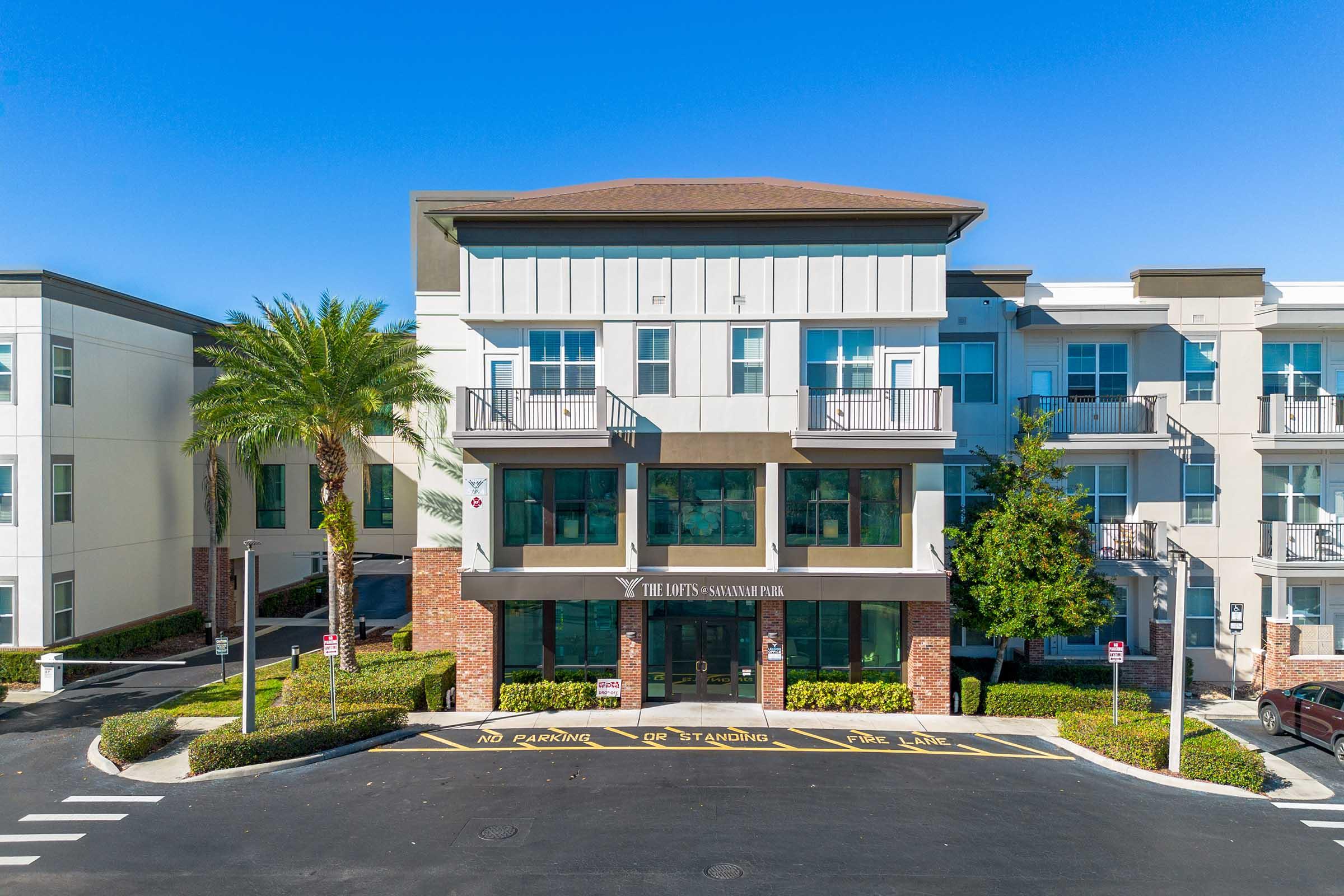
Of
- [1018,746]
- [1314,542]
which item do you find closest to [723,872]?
[1018,746]

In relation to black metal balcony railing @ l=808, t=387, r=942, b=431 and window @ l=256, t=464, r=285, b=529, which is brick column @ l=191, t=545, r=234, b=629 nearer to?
window @ l=256, t=464, r=285, b=529

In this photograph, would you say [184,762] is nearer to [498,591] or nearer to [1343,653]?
[498,591]

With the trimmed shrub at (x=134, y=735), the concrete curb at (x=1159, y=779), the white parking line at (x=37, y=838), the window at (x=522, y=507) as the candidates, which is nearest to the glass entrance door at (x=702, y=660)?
the window at (x=522, y=507)

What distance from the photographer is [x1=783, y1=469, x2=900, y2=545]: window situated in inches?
719

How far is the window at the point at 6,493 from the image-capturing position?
21.5 meters

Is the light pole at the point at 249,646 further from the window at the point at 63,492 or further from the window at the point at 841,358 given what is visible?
the window at the point at 841,358

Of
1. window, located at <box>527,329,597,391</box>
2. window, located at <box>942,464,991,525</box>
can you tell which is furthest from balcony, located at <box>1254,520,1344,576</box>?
window, located at <box>527,329,597,391</box>

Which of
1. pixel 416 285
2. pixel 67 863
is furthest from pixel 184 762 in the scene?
pixel 416 285

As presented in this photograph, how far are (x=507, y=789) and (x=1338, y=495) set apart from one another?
2386 cm

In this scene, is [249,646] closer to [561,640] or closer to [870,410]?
[561,640]

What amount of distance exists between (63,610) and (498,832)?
19.0m

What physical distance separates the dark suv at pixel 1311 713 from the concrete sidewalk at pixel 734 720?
16.7 ft

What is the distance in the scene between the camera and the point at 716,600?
18281mm

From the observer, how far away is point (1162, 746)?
47.9 ft
